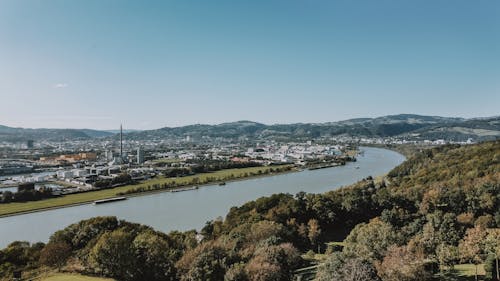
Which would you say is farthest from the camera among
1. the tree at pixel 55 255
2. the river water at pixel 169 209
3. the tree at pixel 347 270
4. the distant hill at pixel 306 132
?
the distant hill at pixel 306 132

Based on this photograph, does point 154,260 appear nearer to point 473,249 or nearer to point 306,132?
point 473,249

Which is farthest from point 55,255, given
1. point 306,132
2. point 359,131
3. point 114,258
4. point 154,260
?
point 306,132

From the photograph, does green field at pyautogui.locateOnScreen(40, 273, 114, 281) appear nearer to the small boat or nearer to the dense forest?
the dense forest

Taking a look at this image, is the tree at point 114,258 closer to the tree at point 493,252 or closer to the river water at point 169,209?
the river water at point 169,209

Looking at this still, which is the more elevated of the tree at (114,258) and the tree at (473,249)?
the tree at (473,249)

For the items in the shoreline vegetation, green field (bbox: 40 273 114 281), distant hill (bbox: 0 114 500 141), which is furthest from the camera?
distant hill (bbox: 0 114 500 141)

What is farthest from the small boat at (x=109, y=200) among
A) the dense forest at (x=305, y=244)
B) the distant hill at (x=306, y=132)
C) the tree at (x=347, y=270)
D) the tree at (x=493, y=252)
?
the distant hill at (x=306, y=132)

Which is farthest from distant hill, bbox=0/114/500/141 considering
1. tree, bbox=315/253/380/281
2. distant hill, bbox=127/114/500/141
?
tree, bbox=315/253/380/281
